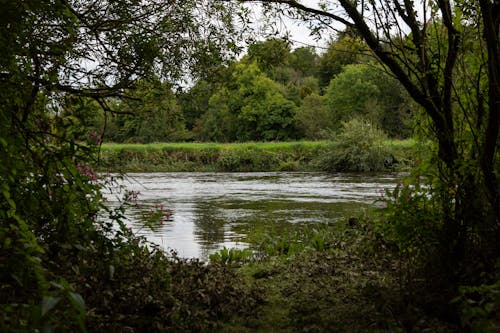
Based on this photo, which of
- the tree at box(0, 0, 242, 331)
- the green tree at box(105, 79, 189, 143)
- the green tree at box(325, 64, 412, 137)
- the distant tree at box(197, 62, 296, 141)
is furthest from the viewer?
the distant tree at box(197, 62, 296, 141)

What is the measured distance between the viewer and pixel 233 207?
1627cm

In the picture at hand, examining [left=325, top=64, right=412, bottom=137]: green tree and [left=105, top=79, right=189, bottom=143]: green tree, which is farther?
[left=325, top=64, right=412, bottom=137]: green tree

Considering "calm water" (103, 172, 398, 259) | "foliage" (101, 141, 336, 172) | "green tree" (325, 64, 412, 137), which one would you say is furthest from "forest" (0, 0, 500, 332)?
"green tree" (325, 64, 412, 137)

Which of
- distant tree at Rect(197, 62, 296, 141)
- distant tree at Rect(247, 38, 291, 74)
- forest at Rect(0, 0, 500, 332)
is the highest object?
distant tree at Rect(197, 62, 296, 141)

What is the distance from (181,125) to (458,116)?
341 centimetres

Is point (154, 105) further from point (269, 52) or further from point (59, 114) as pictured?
point (59, 114)

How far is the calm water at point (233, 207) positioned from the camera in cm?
1095

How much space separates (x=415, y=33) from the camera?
14.5 ft

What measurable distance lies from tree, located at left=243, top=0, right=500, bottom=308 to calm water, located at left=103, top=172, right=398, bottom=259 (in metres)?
3.91

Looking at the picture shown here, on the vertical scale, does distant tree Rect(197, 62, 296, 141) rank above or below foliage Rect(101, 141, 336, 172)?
above

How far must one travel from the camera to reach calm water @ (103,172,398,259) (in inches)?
431

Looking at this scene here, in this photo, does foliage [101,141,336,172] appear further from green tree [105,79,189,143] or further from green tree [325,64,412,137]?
green tree [105,79,189,143]

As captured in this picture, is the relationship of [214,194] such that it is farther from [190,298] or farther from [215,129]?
[215,129]

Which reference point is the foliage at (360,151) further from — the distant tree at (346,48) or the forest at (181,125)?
the distant tree at (346,48)
